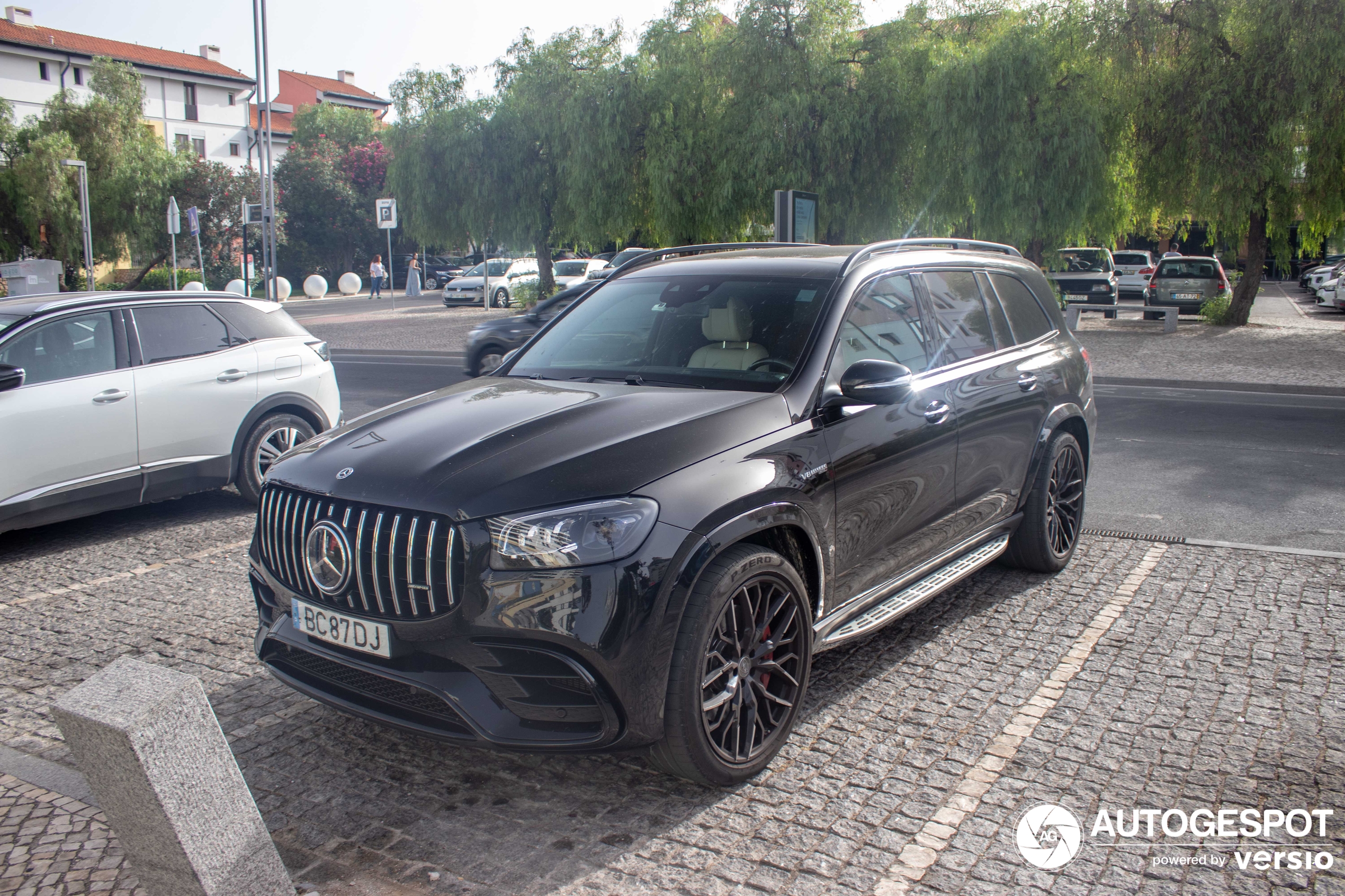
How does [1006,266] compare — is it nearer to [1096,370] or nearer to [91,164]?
[1096,370]

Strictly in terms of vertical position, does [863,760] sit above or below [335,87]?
below

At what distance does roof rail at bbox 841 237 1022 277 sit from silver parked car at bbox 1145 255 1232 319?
23.4m

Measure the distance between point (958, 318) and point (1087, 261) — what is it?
90.6 feet

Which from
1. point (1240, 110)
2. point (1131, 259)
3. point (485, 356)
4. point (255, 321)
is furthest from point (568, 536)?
point (1131, 259)

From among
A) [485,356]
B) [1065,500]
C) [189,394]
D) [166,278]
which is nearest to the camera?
[1065,500]

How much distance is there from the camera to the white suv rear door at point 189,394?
→ 7.00 meters

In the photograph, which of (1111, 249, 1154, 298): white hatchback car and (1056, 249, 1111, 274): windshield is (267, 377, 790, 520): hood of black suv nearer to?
(1056, 249, 1111, 274): windshield

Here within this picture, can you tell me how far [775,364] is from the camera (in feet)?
13.7

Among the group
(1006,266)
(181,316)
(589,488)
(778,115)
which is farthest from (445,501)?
(778,115)

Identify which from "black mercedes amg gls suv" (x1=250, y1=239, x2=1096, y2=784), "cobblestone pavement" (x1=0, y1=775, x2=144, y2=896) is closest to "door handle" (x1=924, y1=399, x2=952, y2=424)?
"black mercedes amg gls suv" (x1=250, y1=239, x2=1096, y2=784)

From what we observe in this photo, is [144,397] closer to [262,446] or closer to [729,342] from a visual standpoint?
[262,446]

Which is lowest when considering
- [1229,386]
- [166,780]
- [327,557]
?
[1229,386]

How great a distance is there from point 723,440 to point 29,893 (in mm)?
2428

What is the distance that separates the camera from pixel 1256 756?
373 cm
